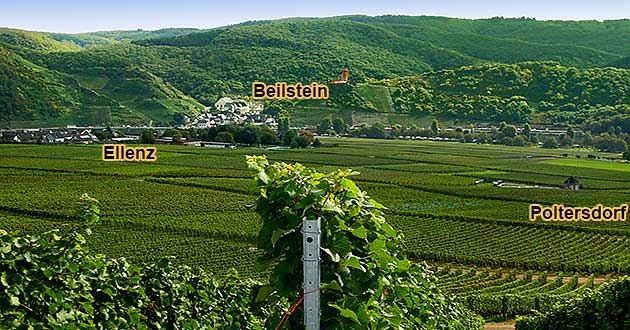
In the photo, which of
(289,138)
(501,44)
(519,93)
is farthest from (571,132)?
(501,44)

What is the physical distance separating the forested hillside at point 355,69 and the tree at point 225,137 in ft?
46.0

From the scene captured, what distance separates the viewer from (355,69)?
99.6m

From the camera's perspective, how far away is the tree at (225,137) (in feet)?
204

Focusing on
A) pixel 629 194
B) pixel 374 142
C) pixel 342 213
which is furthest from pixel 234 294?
pixel 374 142

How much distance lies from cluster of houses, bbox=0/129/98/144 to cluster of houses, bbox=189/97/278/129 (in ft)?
43.0

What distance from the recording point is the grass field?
3181cm

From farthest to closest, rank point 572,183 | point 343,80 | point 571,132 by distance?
point 343,80 < point 571,132 < point 572,183

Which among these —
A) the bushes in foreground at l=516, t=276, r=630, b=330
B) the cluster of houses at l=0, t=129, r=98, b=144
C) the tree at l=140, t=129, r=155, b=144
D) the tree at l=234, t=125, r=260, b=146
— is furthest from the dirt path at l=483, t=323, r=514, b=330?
the cluster of houses at l=0, t=129, r=98, b=144

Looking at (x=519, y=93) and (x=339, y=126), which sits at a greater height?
(x=519, y=93)

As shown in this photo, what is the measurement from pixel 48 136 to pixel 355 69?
162 feet

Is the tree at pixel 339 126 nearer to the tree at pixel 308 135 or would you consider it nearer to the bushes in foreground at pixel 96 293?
the tree at pixel 308 135

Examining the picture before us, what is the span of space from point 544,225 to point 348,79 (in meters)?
52.9

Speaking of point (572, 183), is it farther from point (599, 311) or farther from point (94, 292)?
point (94, 292)

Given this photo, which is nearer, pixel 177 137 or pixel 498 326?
pixel 498 326
